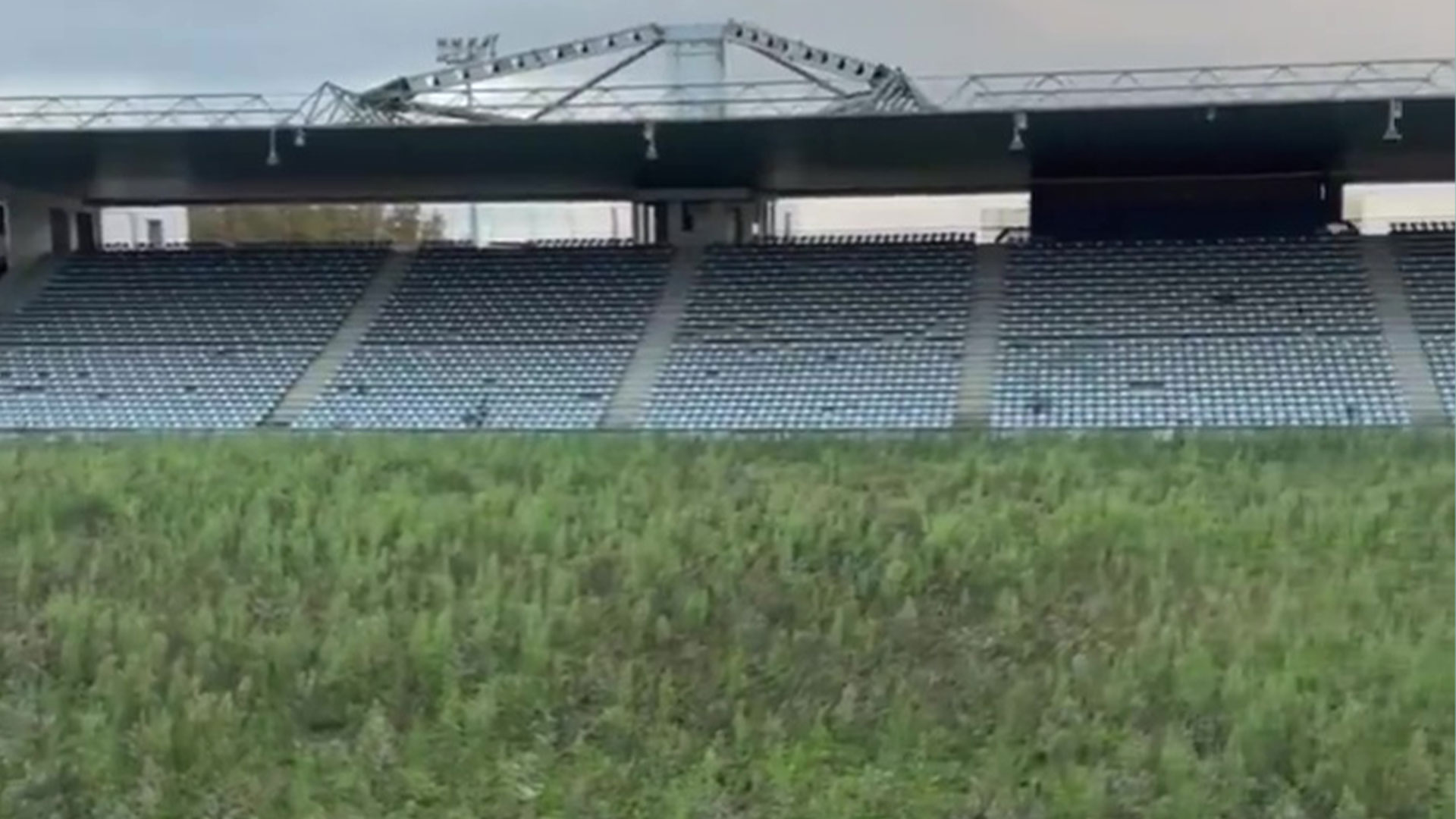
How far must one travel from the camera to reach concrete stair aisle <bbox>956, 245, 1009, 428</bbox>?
21812 millimetres

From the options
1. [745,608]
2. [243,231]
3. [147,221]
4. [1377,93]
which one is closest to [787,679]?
[745,608]

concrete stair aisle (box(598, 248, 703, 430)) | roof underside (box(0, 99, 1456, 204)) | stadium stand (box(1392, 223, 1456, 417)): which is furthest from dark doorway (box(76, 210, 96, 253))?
stadium stand (box(1392, 223, 1456, 417))

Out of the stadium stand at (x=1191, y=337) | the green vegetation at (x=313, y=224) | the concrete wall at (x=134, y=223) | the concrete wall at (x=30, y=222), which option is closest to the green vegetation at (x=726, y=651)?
the stadium stand at (x=1191, y=337)

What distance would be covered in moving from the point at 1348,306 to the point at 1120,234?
4043mm

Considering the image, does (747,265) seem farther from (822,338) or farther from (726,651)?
(726,651)

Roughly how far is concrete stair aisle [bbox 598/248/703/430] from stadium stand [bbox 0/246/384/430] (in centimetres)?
514

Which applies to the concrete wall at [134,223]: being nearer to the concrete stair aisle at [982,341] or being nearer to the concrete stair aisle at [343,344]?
the concrete stair aisle at [343,344]

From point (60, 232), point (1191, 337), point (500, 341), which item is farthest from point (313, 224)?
point (1191, 337)

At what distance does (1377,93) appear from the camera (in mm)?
20484

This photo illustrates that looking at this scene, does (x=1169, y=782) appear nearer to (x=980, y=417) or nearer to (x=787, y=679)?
(x=787, y=679)

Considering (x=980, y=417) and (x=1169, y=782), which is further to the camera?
(x=980, y=417)

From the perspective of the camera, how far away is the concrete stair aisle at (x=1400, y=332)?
20.8 metres

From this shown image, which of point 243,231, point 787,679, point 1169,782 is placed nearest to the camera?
point 1169,782

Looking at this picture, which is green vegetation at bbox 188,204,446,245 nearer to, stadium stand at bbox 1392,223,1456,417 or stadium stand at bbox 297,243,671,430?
stadium stand at bbox 297,243,671,430
